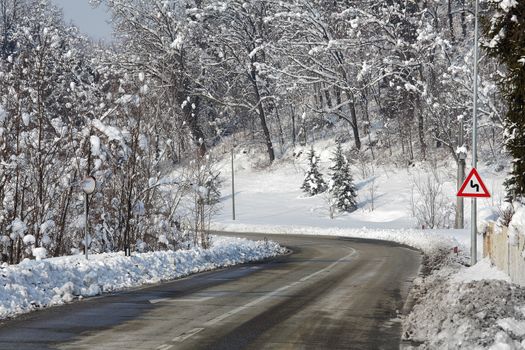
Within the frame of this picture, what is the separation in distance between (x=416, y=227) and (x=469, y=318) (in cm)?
4161

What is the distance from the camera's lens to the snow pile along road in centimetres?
784

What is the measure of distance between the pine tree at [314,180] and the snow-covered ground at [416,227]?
36.5 inches

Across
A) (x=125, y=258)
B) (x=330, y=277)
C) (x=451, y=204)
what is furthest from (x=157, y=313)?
(x=451, y=204)

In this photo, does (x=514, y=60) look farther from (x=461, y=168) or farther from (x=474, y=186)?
(x=461, y=168)

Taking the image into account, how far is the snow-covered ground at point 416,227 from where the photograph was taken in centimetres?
882

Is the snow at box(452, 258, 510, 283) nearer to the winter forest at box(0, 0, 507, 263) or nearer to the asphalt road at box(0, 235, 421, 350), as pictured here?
the asphalt road at box(0, 235, 421, 350)

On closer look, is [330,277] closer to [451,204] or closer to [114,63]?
[451,204]

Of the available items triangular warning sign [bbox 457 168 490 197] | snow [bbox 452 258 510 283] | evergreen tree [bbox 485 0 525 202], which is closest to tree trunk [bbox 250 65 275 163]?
triangular warning sign [bbox 457 168 490 197]

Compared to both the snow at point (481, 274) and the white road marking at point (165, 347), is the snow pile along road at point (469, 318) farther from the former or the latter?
the white road marking at point (165, 347)

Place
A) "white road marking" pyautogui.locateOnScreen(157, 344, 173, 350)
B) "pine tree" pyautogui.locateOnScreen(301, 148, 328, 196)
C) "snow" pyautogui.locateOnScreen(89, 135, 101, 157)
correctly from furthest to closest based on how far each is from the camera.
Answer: "pine tree" pyautogui.locateOnScreen(301, 148, 328, 196) → "snow" pyautogui.locateOnScreen(89, 135, 101, 157) → "white road marking" pyautogui.locateOnScreen(157, 344, 173, 350)

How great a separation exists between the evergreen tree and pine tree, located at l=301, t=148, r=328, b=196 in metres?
49.7

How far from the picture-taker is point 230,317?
11016mm

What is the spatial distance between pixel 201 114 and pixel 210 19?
619 inches

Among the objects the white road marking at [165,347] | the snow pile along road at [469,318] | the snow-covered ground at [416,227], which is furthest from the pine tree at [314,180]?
the white road marking at [165,347]
